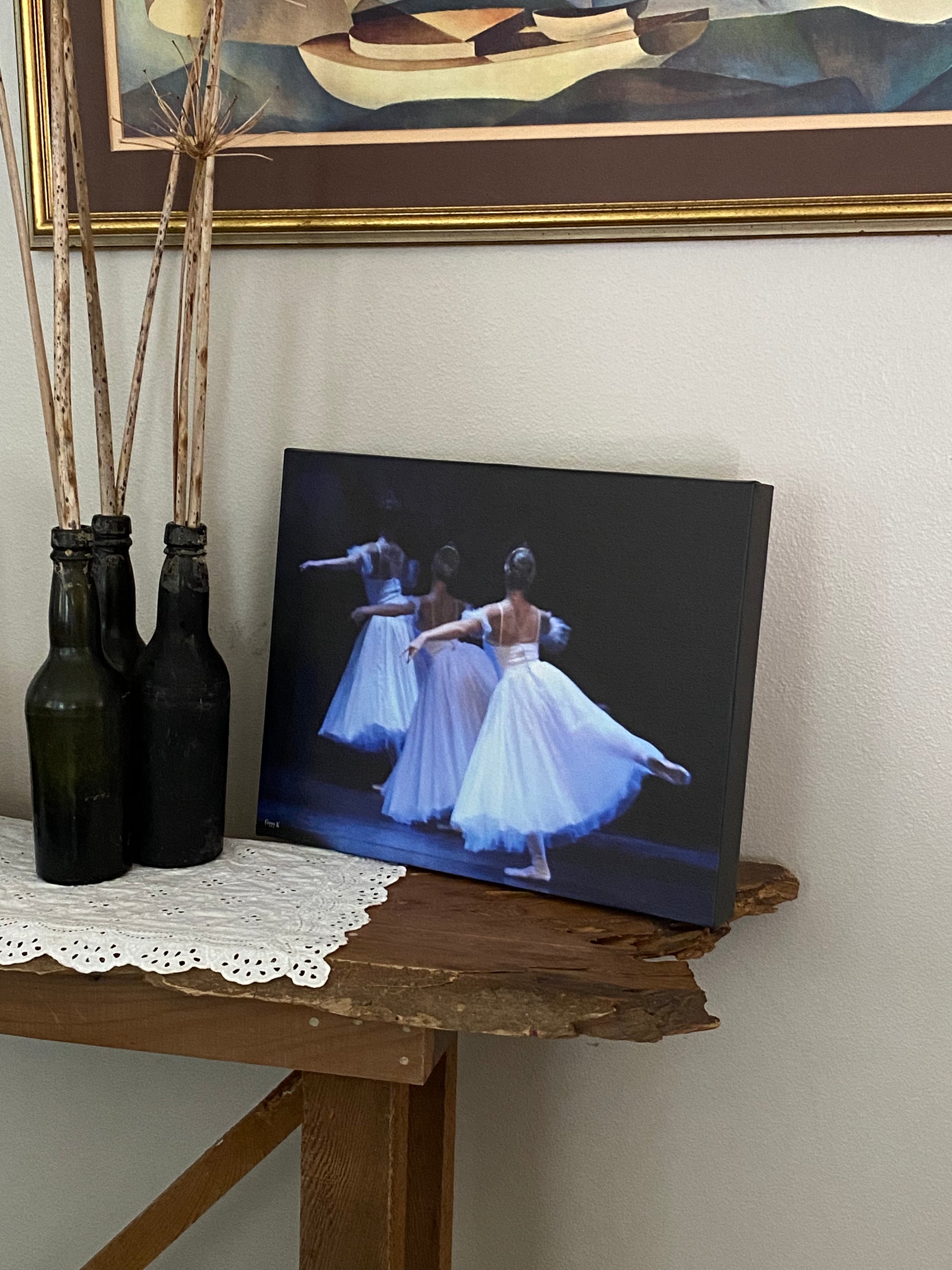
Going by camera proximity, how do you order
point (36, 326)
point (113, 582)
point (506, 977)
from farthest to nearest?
point (113, 582), point (36, 326), point (506, 977)

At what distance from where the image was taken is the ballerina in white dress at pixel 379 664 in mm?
910

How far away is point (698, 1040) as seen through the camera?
3.29 feet

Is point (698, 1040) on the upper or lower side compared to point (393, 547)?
lower

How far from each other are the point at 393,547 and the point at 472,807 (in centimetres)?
23

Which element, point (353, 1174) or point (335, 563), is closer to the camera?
point (353, 1174)

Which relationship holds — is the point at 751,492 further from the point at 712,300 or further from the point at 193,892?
the point at 193,892

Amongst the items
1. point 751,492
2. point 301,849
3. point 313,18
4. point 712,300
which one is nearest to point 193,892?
point 301,849

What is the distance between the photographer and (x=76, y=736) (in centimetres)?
86

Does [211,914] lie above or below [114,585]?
below

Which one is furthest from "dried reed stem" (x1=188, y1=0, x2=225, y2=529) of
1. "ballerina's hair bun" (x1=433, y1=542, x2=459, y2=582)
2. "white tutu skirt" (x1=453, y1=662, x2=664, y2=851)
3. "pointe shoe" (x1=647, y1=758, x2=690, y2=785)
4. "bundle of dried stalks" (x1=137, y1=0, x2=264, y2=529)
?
"pointe shoe" (x1=647, y1=758, x2=690, y2=785)

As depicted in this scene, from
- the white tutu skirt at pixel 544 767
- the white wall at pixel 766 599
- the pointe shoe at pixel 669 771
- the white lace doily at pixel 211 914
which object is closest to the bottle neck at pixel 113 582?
the white wall at pixel 766 599

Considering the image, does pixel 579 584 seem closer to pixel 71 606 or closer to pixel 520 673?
Result: pixel 520 673

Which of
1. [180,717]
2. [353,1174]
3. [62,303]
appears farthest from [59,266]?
[353,1174]

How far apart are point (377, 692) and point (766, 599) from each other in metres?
0.34
